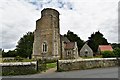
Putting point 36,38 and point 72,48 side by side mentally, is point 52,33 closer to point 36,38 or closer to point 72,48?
point 36,38

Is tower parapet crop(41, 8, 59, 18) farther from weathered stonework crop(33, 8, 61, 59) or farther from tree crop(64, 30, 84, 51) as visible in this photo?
tree crop(64, 30, 84, 51)

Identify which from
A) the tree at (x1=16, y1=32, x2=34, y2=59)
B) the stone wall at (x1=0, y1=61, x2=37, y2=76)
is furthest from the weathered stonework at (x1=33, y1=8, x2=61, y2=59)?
the tree at (x1=16, y1=32, x2=34, y2=59)

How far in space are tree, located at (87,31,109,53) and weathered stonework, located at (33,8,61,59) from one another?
32434 mm

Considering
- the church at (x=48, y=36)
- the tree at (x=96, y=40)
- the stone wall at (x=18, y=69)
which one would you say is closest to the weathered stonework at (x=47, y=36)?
the church at (x=48, y=36)

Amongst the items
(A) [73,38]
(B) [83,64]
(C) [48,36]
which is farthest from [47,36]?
(A) [73,38]

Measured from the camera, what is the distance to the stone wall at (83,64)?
15.4 m

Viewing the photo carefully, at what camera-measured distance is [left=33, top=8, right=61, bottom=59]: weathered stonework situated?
33.4 meters

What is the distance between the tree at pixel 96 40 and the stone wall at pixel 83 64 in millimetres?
45806

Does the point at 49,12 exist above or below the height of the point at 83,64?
above

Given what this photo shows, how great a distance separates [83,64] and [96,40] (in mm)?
51094

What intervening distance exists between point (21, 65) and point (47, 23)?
20337mm

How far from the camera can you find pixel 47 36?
112ft

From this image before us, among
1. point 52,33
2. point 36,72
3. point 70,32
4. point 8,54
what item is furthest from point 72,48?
point 70,32

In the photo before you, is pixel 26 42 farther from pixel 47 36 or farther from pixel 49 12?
pixel 49 12
